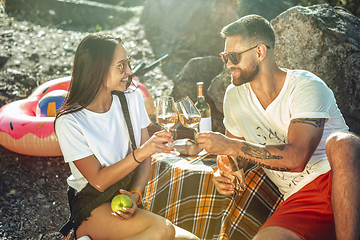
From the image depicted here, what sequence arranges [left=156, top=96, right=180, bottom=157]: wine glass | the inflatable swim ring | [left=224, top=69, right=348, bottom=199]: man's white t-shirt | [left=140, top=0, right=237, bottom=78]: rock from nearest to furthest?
[left=156, top=96, right=180, bottom=157]: wine glass < [left=224, top=69, right=348, bottom=199]: man's white t-shirt < the inflatable swim ring < [left=140, top=0, right=237, bottom=78]: rock

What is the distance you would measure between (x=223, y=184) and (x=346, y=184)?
857mm

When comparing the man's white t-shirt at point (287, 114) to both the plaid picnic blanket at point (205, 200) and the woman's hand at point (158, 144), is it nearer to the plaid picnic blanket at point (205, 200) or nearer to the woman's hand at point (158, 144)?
the plaid picnic blanket at point (205, 200)

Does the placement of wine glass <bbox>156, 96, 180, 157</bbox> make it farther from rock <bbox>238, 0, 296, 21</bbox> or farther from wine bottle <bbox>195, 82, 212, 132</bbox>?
rock <bbox>238, 0, 296, 21</bbox>

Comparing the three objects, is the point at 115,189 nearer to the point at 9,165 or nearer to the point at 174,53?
the point at 9,165

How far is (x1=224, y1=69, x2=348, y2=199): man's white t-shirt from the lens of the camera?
2.09 metres

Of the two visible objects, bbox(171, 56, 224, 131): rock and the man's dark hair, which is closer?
the man's dark hair

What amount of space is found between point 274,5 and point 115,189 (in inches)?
248

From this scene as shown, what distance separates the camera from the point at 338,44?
3.51 meters

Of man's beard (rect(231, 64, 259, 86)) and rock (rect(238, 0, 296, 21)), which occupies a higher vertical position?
rock (rect(238, 0, 296, 21))

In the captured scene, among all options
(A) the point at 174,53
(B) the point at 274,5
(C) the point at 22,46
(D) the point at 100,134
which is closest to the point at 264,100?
(D) the point at 100,134

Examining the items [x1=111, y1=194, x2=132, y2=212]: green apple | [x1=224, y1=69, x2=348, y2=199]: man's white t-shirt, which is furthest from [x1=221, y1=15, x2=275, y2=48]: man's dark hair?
[x1=111, y1=194, x2=132, y2=212]: green apple

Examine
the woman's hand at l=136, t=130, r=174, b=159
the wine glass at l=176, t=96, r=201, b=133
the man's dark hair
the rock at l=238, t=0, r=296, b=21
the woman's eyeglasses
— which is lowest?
the woman's hand at l=136, t=130, r=174, b=159

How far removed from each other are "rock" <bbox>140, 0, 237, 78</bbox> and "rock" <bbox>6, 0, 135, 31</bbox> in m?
1.45

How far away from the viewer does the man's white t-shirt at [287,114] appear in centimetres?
209
